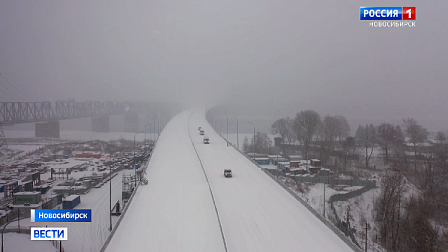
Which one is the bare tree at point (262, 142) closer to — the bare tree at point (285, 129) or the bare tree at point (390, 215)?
the bare tree at point (285, 129)

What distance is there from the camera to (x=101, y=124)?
3119 cm

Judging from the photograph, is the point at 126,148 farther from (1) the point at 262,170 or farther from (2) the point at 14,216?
(2) the point at 14,216

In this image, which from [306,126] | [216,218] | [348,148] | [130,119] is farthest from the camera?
[130,119]

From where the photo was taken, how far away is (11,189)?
9.85 meters

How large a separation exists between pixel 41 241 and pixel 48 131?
12.0 m

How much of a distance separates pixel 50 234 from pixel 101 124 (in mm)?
26035

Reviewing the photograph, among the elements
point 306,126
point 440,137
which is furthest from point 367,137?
point 306,126

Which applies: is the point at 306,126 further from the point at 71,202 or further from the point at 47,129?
the point at 71,202

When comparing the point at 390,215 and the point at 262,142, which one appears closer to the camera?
the point at 390,215

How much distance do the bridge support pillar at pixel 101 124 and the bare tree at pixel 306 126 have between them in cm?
2185

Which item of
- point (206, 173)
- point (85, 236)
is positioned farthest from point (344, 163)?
point (85, 236)
